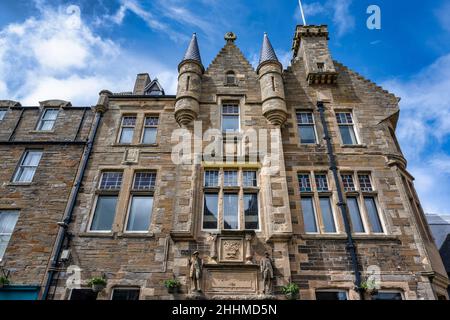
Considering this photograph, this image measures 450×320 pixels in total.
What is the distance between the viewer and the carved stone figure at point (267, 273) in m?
9.87

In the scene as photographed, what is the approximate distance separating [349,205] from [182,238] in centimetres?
714

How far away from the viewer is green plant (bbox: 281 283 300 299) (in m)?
9.70

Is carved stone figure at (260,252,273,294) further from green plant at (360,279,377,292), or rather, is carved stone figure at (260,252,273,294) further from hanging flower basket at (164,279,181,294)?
green plant at (360,279,377,292)

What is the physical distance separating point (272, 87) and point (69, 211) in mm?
10919

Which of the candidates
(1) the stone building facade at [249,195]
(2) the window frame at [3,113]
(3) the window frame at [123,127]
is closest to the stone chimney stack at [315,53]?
(1) the stone building facade at [249,195]

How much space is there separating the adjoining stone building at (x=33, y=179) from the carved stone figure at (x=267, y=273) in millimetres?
8159

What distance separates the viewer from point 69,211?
12.1m

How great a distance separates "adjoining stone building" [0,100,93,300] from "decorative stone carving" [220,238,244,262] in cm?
678

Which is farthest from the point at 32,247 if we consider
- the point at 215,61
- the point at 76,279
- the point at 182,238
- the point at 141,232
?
the point at 215,61

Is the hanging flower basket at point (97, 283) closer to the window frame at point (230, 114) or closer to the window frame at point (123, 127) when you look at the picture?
the window frame at point (123, 127)

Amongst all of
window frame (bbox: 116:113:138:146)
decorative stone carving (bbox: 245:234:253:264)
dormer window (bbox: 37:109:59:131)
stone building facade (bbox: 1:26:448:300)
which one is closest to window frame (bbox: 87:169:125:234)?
stone building facade (bbox: 1:26:448:300)

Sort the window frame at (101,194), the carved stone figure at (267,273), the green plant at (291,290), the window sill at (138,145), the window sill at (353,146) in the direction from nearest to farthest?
the green plant at (291,290), the carved stone figure at (267,273), the window frame at (101,194), the window sill at (353,146), the window sill at (138,145)

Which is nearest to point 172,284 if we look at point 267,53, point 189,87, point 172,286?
point 172,286
